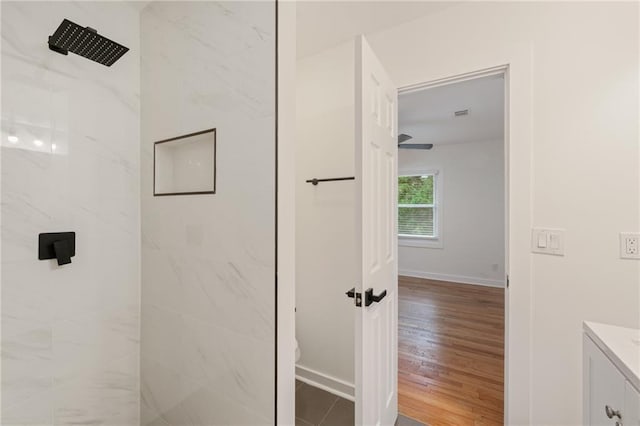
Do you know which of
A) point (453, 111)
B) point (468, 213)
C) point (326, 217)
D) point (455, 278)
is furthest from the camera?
point (455, 278)

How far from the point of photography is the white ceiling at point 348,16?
1.60 meters

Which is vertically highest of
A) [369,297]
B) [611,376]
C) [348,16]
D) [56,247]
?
Result: [348,16]

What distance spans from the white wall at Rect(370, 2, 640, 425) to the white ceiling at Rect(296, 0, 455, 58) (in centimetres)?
31

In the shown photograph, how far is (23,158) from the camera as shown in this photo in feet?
3.68

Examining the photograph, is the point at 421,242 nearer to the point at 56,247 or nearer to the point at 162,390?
the point at 162,390

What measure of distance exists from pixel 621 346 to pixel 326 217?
152 centimetres

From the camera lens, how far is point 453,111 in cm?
323

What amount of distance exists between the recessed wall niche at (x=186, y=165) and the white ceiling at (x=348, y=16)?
1.03 meters

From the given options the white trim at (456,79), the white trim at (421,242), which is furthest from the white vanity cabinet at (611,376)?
the white trim at (421,242)

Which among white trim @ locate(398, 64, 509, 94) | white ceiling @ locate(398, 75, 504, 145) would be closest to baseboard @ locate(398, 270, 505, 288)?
white ceiling @ locate(398, 75, 504, 145)

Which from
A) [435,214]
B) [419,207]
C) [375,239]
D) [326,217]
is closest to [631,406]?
[375,239]

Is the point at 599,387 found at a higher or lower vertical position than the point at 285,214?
lower

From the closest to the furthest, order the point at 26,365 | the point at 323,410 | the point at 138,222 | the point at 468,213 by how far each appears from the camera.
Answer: the point at 26,365 → the point at 138,222 → the point at 323,410 → the point at 468,213

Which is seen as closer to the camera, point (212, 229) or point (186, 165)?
point (212, 229)
